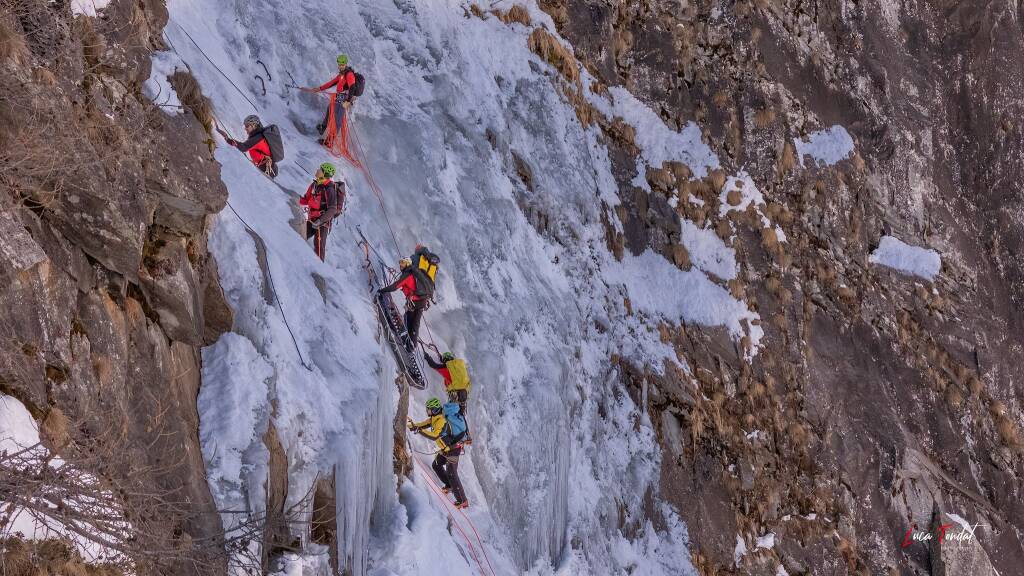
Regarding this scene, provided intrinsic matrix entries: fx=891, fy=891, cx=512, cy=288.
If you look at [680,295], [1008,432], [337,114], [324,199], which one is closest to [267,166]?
[324,199]

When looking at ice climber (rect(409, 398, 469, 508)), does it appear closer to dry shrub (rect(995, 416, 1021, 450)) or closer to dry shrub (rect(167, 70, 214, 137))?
dry shrub (rect(167, 70, 214, 137))

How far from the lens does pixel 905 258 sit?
57.3 feet

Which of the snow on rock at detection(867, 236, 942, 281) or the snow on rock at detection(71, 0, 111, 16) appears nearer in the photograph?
the snow on rock at detection(71, 0, 111, 16)

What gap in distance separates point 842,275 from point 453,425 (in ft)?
33.6

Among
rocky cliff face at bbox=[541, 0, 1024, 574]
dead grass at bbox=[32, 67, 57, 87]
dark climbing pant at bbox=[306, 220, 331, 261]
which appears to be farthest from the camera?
rocky cliff face at bbox=[541, 0, 1024, 574]

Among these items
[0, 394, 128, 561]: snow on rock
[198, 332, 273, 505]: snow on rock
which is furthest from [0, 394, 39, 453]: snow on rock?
[198, 332, 273, 505]: snow on rock

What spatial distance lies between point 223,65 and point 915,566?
1386 centimetres

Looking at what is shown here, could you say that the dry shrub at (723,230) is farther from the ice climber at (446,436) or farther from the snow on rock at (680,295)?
the ice climber at (446,436)

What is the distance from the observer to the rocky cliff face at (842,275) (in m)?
15.2

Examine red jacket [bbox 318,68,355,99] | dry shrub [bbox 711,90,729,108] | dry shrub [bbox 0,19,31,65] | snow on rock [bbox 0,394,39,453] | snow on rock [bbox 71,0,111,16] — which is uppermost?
dry shrub [bbox 0,19,31,65]

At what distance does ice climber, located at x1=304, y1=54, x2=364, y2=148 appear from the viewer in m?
11.4

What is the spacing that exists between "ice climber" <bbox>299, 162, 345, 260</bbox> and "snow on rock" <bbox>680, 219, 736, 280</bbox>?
28.4ft

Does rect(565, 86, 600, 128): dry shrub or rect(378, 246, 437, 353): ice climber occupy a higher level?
rect(378, 246, 437, 353): ice climber

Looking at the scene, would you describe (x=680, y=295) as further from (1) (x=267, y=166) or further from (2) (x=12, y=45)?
(2) (x=12, y=45)
